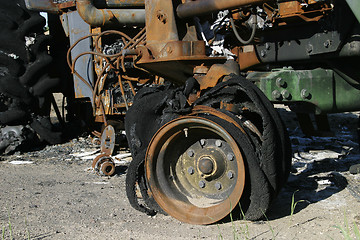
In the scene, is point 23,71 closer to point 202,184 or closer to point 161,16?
point 161,16

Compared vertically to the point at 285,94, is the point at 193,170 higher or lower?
lower

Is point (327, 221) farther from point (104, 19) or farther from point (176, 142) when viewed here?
point (104, 19)

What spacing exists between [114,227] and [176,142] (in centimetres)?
73

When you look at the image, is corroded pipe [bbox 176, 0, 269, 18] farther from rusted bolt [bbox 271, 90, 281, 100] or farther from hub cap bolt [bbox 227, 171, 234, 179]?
hub cap bolt [bbox 227, 171, 234, 179]

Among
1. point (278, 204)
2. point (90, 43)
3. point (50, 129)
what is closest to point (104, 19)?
point (90, 43)

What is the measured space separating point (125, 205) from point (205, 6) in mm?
1651

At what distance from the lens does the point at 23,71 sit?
6410 mm

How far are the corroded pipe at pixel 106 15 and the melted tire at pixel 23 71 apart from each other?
1.01m

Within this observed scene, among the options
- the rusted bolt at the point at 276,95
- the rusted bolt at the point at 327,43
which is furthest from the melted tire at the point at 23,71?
the rusted bolt at the point at 327,43

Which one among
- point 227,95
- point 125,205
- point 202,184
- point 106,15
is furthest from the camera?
point 106,15

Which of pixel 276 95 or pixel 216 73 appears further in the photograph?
pixel 276 95

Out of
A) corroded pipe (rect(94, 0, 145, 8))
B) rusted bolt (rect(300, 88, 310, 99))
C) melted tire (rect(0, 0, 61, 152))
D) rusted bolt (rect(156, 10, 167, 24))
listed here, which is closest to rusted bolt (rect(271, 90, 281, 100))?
rusted bolt (rect(300, 88, 310, 99))

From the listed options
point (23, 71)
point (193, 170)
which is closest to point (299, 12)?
point (193, 170)

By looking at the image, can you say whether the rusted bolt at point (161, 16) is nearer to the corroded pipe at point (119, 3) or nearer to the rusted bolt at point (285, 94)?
the rusted bolt at point (285, 94)
